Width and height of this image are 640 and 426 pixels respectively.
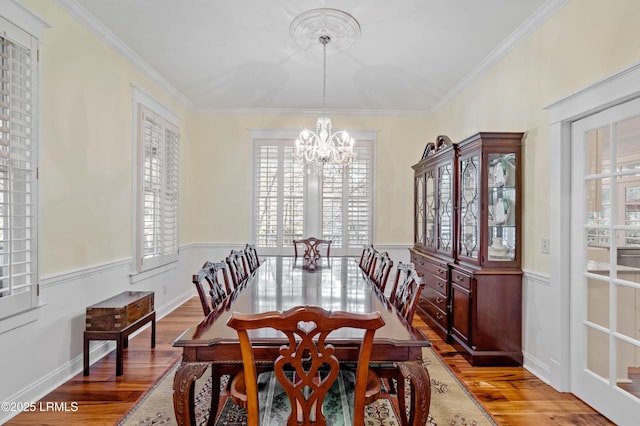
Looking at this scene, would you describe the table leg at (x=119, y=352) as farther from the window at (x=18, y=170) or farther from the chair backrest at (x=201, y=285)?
the chair backrest at (x=201, y=285)

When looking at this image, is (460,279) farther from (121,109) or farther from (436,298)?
(121,109)

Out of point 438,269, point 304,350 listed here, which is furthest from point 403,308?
point 438,269

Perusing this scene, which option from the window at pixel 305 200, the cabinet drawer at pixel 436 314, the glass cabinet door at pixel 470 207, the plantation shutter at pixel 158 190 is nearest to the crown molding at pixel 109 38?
the plantation shutter at pixel 158 190

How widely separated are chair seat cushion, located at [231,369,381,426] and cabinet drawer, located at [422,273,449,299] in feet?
6.34

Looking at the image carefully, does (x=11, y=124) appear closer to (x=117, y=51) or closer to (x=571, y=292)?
(x=117, y=51)

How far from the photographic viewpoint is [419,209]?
4.94m

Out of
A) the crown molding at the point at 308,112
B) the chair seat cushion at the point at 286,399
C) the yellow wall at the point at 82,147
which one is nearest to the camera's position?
the chair seat cushion at the point at 286,399

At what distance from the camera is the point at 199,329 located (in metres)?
1.77

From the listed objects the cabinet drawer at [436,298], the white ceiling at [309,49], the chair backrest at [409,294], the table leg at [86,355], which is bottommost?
the table leg at [86,355]

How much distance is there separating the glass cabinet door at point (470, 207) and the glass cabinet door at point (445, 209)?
0.19 metres

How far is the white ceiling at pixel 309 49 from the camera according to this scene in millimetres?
2842

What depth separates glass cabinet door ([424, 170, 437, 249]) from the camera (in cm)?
430

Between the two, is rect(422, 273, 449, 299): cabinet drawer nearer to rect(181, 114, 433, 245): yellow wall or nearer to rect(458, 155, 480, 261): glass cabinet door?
rect(458, 155, 480, 261): glass cabinet door

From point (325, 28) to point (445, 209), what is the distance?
7.47ft
